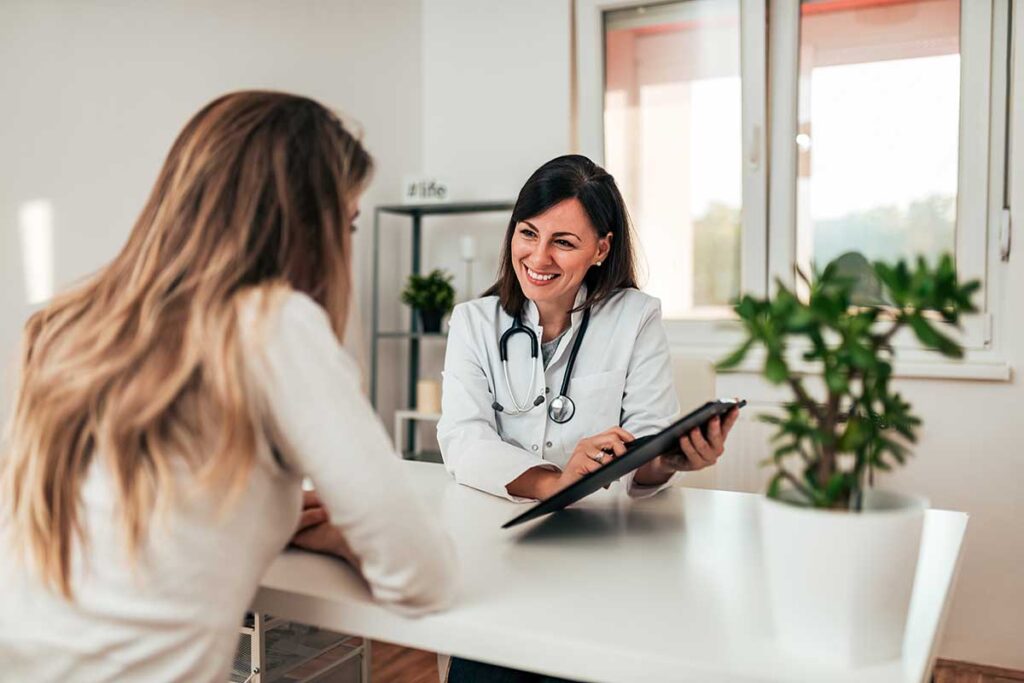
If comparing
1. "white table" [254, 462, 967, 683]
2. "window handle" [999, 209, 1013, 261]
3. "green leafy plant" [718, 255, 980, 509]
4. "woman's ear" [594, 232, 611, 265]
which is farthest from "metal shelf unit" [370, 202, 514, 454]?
"green leafy plant" [718, 255, 980, 509]

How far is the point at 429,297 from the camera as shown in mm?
3387

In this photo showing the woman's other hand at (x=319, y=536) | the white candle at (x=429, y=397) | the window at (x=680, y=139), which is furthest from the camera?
the white candle at (x=429, y=397)

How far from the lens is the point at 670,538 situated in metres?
1.21

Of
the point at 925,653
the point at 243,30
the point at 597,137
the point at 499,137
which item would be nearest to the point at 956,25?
the point at 597,137

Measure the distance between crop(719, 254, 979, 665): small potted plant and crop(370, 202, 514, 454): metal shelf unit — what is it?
2620mm

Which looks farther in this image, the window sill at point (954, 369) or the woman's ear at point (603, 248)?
the window sill at point (954, 369)

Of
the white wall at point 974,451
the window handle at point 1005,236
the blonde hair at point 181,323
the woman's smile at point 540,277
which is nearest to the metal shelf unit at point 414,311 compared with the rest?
the white wall at point 974,451

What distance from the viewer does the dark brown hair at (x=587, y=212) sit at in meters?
1.86

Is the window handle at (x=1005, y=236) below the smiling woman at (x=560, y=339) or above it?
above

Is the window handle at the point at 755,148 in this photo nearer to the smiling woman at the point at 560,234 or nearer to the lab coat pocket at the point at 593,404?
the smiling woman at the point at 560,234

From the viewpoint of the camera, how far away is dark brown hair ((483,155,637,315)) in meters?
1.86

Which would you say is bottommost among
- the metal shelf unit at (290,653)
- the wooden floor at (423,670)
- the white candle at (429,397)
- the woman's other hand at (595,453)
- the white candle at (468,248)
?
the wooden floor at (423,670)

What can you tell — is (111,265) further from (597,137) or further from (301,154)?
(597,137)

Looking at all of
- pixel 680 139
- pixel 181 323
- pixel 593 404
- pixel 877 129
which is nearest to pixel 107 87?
Result: pixel 593 404
